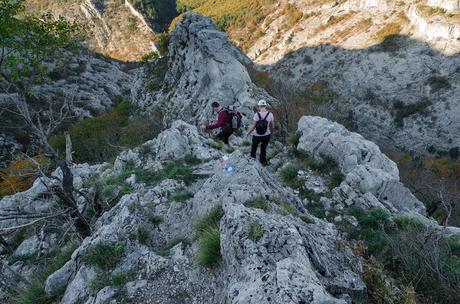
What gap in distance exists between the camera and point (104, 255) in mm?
7223

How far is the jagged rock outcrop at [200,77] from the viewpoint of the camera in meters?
26.1

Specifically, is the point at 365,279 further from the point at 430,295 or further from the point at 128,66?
the point at 128,66

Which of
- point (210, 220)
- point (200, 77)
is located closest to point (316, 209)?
point (210, 220)

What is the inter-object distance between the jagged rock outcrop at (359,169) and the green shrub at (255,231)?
682 centimetres

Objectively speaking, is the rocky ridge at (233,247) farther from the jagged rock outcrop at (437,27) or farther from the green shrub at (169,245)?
the jagged rock outcrop at (437,27)

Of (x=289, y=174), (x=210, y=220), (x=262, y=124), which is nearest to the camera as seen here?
(x=210, y=220)

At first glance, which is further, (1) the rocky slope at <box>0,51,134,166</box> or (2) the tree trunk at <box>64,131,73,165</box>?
(1) the rocky slope at <box>0,51,134,166</box>

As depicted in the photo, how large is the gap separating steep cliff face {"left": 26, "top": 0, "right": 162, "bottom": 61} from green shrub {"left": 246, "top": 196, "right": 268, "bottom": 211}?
92937mm

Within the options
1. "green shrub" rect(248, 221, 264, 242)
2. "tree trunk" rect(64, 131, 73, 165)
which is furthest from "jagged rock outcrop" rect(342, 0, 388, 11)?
"green shrub" rect(248, 221, 264, 242)

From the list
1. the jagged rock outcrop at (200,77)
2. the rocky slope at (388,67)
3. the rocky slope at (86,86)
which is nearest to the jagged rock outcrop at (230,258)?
the jagged rock outcrop at (200,77)

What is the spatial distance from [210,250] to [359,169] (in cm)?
872

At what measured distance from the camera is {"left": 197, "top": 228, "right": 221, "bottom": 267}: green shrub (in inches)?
245

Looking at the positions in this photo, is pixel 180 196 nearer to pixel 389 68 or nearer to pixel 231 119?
pixel 231 119

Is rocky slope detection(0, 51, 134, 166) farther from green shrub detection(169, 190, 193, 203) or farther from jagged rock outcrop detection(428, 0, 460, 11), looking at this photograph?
jagged rock outcrop detection(428, 0, 460, 11)
